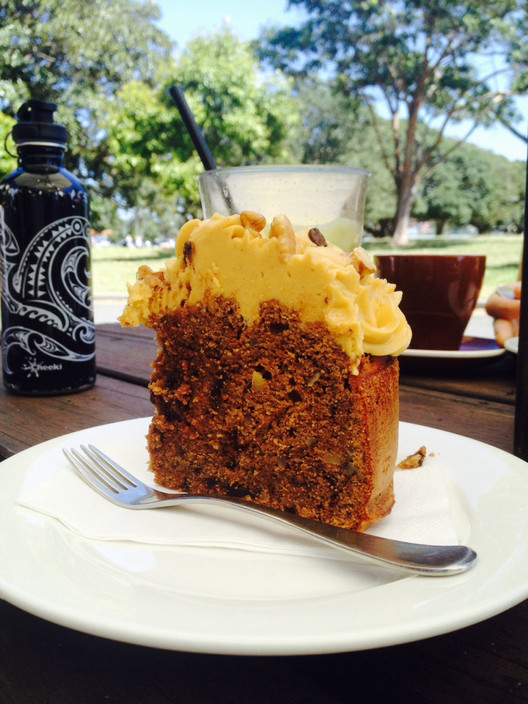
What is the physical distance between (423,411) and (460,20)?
54.2ft

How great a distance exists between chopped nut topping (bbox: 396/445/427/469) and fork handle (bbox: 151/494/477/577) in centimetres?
35

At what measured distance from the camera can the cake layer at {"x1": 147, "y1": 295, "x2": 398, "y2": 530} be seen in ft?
3.39

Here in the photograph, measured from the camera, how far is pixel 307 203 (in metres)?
1.74

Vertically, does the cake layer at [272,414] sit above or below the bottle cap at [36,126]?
below

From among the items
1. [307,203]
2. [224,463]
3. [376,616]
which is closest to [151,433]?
[224,463]

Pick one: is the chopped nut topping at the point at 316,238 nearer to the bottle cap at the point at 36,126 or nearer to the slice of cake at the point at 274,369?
the slice of cake at the point at 274,369

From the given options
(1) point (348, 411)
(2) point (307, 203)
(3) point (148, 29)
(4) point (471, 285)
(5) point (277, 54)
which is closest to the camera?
(1) point (348, 411)

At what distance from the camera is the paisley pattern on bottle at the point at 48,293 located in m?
1.59

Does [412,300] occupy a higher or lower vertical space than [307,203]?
lower

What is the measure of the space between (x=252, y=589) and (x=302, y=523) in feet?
0.46

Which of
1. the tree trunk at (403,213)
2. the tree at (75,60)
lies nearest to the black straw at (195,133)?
the tree at (75,60)

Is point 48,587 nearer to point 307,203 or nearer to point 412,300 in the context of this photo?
point 307,203

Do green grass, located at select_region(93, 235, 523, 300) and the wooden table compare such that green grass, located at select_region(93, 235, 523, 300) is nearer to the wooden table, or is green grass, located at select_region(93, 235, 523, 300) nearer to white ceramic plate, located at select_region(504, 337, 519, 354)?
white ceramic plate, located at select_region(504, 337, 519, 354)

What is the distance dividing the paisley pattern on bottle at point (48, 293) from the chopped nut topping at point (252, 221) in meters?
0.73
